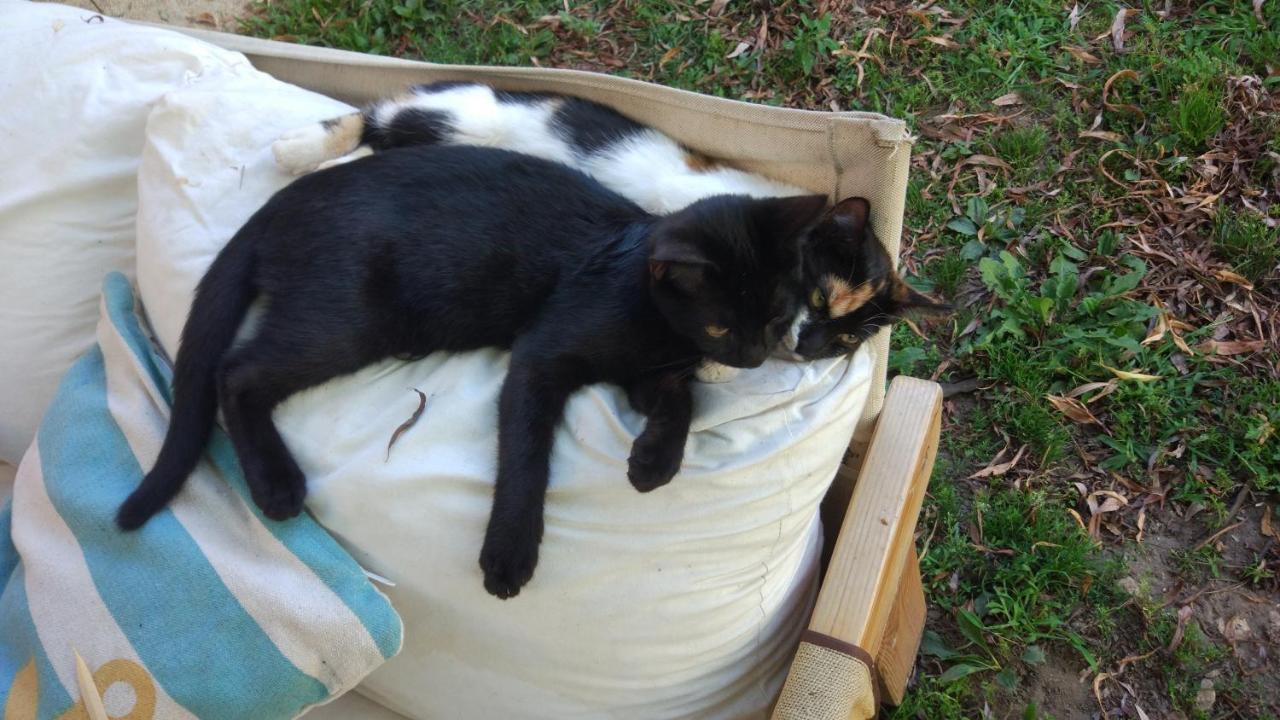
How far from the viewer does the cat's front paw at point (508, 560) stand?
4.66 ft

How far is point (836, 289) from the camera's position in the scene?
5.08 ft

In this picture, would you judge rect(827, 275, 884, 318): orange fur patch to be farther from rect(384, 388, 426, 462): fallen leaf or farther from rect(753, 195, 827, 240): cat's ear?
rect(384, 388, 426, 462): fallen leaf

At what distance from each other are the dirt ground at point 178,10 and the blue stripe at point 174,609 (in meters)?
2.40

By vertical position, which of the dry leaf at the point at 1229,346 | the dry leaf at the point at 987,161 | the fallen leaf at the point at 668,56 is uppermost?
the fallen leaf at the point at 668,56

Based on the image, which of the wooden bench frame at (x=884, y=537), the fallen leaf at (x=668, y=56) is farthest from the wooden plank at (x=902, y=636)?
the fallen leaf at (x=668, y=56)

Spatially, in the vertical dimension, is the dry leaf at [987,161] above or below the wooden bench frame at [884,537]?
above

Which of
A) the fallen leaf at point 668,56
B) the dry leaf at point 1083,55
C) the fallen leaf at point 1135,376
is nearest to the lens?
the fallen leaf at point 1135,376

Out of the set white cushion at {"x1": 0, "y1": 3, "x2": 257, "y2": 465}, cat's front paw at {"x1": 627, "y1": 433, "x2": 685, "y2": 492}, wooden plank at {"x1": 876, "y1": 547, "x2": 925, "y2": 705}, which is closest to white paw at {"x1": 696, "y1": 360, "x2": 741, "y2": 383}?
cat's front paw at {"x1": 627, "y1": 433, "x2": 685, "y2": 492}

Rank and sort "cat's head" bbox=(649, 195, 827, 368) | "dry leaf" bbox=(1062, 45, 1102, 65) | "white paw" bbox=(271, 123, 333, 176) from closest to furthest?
"cat's head" bbox=(649, 195, 827, 368) → "white paw" bbox=(271, 123, 333, 176) → "dry leaf" bbox=(1062, 45, 1102, 65)

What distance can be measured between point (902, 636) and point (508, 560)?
35.8 inches

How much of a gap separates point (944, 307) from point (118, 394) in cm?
156

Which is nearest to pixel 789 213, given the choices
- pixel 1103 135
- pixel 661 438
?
pixel 661 438

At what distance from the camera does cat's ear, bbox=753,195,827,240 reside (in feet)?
4.81

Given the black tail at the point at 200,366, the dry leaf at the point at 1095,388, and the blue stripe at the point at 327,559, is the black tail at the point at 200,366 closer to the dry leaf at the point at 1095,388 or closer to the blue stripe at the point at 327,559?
the blue stripe at the point at 327,559
